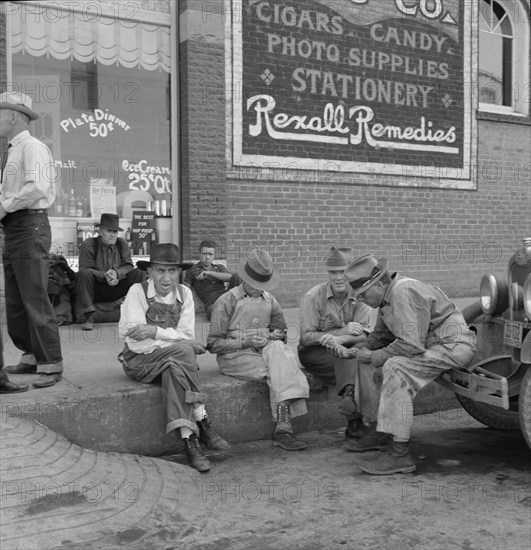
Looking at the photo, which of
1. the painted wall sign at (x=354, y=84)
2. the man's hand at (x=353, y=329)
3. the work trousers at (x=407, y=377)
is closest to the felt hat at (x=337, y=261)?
the man's hand at (x=353, y=329)

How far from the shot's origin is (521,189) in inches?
472

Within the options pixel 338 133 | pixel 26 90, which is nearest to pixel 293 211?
pixel 338 133

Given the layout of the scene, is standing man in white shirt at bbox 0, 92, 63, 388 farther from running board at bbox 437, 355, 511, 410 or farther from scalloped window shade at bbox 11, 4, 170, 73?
scalloped window shade at bbox 11, 4, 170, 73

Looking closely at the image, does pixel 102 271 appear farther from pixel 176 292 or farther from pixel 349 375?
pixel 349 375

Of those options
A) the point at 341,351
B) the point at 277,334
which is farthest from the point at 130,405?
the point at 341,351

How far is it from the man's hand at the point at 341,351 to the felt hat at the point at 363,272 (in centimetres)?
55

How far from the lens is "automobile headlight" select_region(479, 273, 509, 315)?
15.8 ft

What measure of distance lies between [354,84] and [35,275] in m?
6.50

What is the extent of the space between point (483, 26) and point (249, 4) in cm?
441

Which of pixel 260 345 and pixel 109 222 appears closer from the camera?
pixel 260 345

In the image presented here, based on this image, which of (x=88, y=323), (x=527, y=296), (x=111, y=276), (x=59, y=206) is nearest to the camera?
(x=527, y=296)

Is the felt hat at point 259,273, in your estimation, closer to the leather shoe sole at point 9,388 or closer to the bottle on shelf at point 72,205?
the leather shoe sole at point 9,388

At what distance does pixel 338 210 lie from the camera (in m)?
10.2

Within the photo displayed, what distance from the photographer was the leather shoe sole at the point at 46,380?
496 cm
